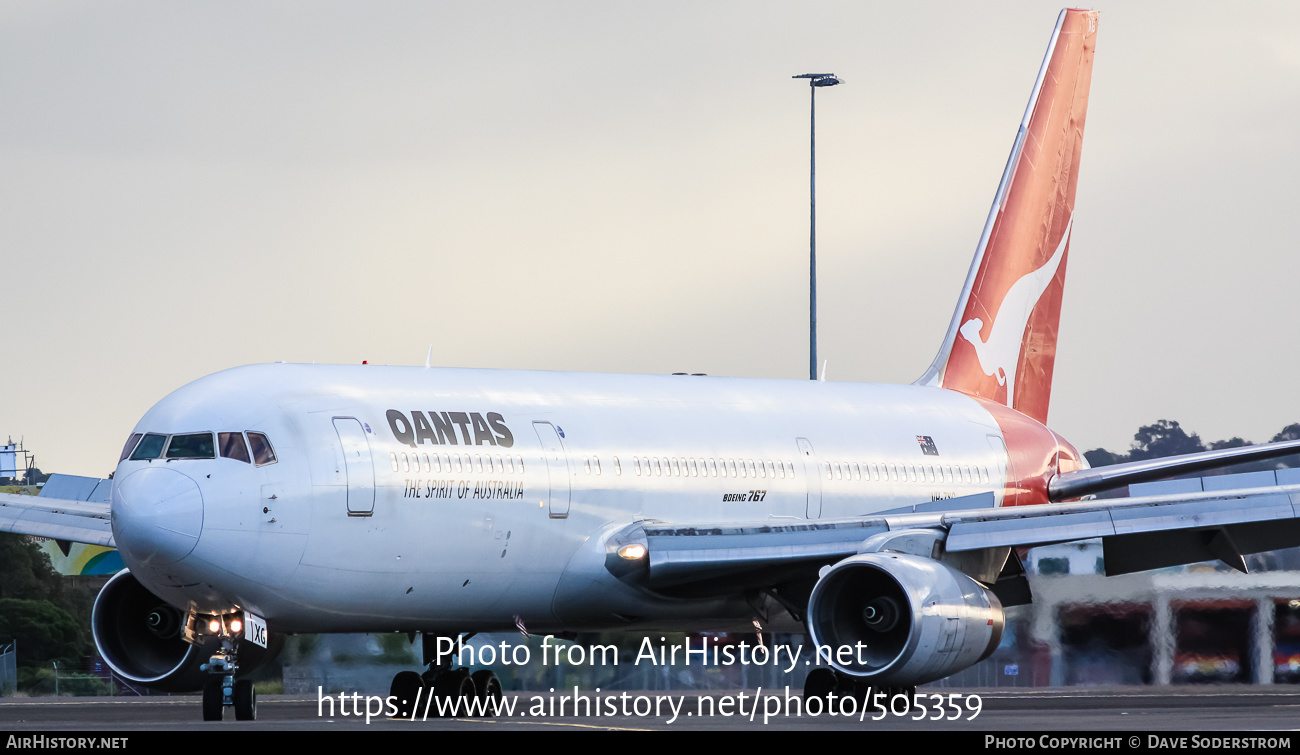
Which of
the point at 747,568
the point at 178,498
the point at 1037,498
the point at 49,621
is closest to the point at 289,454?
the point at 178,498

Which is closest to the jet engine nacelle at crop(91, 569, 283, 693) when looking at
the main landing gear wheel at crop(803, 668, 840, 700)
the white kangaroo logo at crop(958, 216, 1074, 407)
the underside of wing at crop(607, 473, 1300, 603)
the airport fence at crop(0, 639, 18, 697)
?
the underside of wing at crop(607, 473, 1300, 603)

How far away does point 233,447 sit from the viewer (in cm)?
1662

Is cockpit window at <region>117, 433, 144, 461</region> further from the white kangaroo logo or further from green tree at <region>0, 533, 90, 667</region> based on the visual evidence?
green tree at <region>0, 533, 90, 667</region>

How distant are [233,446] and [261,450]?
0.78ft

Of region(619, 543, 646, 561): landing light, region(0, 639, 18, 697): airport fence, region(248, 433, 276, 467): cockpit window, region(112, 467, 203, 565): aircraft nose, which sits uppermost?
region(248, 433, 276, 467): cockpit window

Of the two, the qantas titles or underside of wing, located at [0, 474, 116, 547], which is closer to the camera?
the qantas titles

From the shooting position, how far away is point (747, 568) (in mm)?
19375

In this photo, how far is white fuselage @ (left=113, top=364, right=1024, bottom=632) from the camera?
1639cm

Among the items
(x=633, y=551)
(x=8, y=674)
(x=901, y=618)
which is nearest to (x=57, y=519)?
(x=633, y=551)

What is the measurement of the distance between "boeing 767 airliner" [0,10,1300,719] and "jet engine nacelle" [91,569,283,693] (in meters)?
0.03

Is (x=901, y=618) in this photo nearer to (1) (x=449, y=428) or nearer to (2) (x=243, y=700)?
(1) (x=449, y=428)
